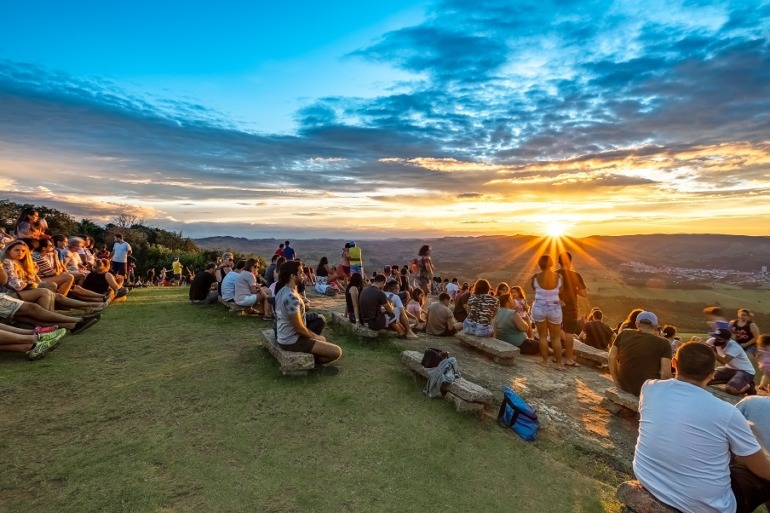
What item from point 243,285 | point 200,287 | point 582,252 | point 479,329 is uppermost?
point 243,285

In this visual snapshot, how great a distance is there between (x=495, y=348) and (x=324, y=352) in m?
3.58

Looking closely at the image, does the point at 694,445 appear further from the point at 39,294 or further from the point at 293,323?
the point at 39,294

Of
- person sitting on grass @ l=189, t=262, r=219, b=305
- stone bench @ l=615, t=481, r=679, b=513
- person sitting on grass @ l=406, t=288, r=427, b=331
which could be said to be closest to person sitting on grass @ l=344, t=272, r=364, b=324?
person sitting on grass @ l=406, t=288, r=427, b=331

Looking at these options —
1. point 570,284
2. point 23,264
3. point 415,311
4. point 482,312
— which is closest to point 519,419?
point 482,312

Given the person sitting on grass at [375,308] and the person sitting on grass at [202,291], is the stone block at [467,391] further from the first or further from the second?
the person sitting on grass at [202,291]

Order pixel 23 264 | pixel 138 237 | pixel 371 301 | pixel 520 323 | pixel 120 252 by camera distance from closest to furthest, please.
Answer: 1. pixel 23 264
2. pixel 371 301
3. pixel 520 323
4. pixel 120 252
5. pixel 138 237

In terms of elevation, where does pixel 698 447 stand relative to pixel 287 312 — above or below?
below

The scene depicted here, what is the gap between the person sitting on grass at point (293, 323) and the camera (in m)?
5.93

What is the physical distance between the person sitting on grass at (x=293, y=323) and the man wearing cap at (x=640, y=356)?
Result: 441cm

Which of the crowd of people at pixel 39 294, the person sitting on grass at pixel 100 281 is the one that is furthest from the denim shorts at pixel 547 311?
the person sitting on grass at pixel 100 281

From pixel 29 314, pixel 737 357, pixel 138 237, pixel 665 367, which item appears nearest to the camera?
pixel 665 367

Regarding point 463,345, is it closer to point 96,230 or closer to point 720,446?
point 720,446

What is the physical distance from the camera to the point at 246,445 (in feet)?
14.3

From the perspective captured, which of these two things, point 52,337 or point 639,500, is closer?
point 639,500
